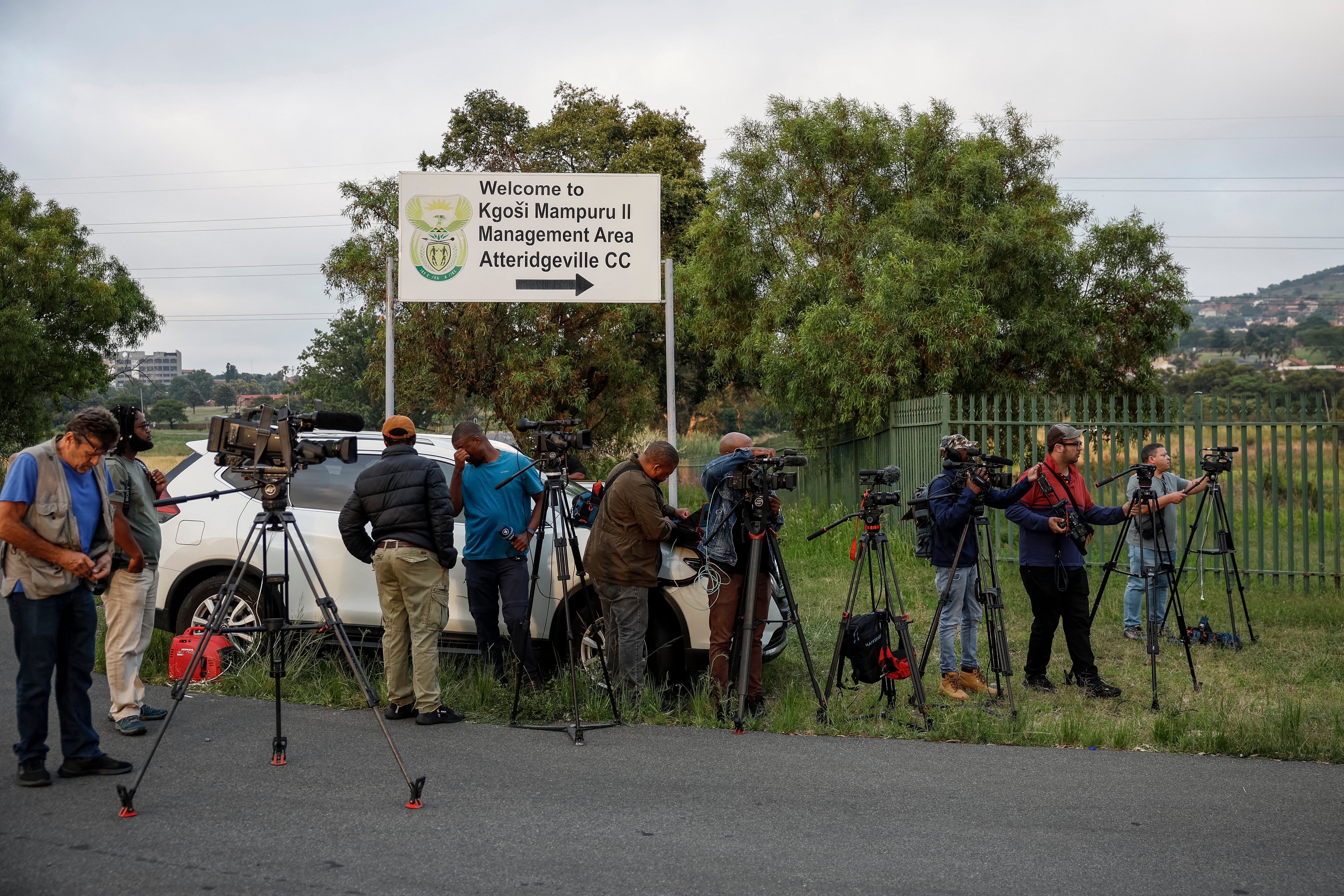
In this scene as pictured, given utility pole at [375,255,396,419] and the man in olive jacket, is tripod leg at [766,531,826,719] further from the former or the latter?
utility pole at [375,255,396,419]

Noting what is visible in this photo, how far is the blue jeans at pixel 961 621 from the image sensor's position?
25.1 ft

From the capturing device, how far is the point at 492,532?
7.28 meters

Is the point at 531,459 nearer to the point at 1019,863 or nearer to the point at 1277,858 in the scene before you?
the point at 1019,863

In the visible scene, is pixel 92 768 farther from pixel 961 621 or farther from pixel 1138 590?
pixel 1138 590

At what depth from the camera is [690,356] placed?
97.7ft

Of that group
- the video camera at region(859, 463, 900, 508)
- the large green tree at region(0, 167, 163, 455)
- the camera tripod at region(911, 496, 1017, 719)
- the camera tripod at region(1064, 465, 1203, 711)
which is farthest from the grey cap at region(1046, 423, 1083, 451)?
the large green tree at region(0, 167, 163, 455)

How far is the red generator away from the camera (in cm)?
→ 770

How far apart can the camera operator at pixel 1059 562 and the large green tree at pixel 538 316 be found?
12063mm

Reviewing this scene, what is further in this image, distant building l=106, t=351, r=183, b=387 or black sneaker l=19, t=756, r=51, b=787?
distant building l=106, t=351, r=183, b=387

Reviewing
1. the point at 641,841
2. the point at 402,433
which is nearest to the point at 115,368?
the point at 402,433

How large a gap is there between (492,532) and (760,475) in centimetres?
184

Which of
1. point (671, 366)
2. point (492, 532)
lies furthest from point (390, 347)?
point (492, 532)

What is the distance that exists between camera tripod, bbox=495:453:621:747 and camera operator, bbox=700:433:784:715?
0.74 m

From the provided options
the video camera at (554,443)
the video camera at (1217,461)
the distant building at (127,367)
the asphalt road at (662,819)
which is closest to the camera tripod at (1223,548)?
the video camera at (1217,461)
